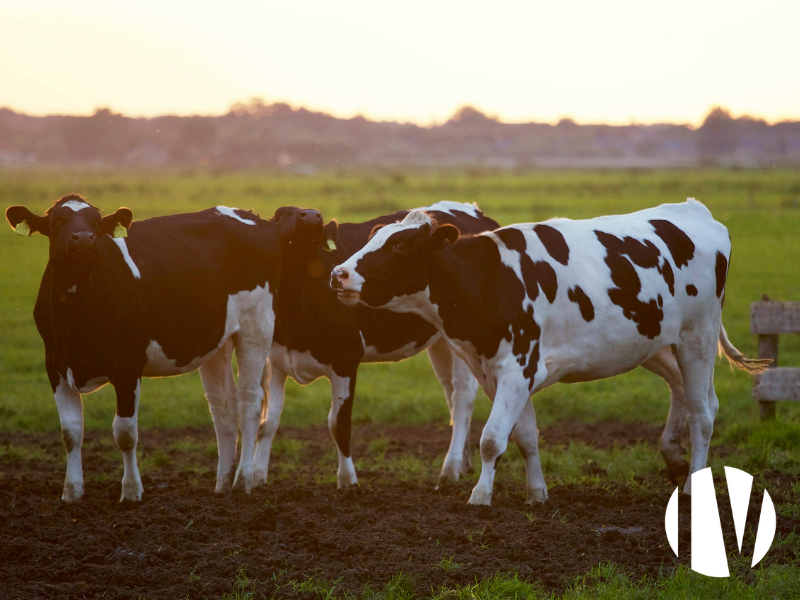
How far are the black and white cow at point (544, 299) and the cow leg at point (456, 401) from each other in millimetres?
1190

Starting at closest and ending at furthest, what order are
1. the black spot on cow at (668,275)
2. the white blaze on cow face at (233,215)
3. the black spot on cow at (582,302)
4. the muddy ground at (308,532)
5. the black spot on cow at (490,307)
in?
the muddy ground at (308,532)
the black spot on cow at (490,307)
the black spot on cow at (582,302)
the black spot on cow at (668,275)
the white blaze on cow face at (233,215)

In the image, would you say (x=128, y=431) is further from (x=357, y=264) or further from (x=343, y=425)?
(x=357, y=264)

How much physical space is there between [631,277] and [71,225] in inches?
163

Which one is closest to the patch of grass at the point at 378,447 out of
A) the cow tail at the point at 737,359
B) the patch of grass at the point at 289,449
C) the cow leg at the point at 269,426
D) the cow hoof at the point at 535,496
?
the patch of grass at the point at 289,449

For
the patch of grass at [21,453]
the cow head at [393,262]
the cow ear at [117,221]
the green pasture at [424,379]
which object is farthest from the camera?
the green pasture at [424,379]

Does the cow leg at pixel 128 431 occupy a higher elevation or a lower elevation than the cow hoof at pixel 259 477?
higher

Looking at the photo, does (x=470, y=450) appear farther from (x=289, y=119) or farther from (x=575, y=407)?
(x=289, y=119)

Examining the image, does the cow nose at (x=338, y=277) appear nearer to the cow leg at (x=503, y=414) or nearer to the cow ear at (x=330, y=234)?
the cow leg at (x=503, y=414)

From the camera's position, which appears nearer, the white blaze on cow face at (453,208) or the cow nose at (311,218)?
the cow nose at (311,218)

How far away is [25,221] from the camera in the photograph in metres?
A: 6.47

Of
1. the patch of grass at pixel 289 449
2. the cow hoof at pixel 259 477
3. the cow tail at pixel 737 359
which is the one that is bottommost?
the patch of grass at pixel 289 449

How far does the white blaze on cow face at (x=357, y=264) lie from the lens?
19.6 ft

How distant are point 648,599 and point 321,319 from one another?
369cm

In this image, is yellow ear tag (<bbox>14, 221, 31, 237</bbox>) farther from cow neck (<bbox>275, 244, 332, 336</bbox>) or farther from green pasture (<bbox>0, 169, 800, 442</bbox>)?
green pasture (<bbox>0, 169, 800, 442</bbox>)
